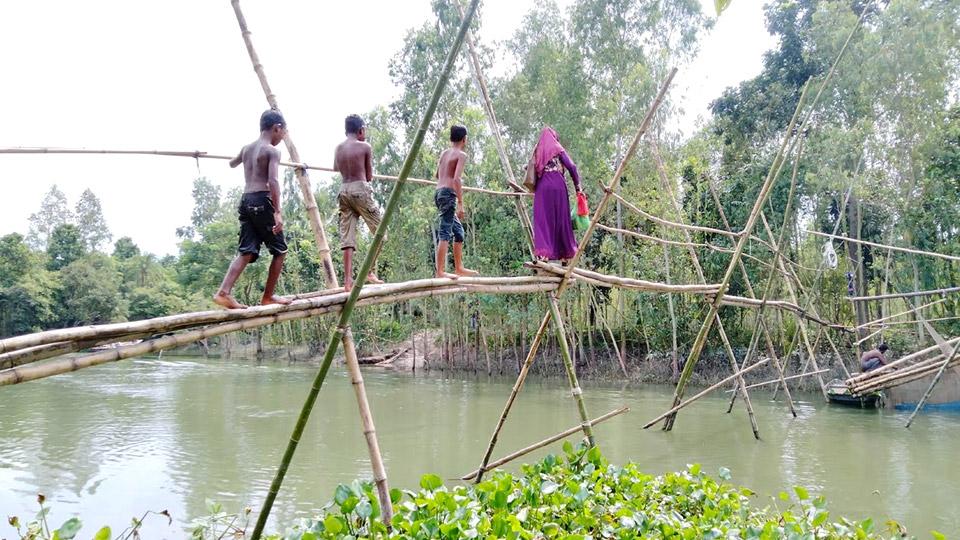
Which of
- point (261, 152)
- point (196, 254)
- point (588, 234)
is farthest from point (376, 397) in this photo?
point (196, 254)

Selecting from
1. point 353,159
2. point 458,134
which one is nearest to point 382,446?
point 458,134

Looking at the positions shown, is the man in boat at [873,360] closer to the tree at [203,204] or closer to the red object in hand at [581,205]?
the red object in hand at [581,205]

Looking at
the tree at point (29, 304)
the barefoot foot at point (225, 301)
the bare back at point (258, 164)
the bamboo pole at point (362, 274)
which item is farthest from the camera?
the tree at point (29, 304)

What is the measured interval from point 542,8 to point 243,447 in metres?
12.4

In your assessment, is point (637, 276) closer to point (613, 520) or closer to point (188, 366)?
point (613, 520)

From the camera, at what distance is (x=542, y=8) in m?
16.0

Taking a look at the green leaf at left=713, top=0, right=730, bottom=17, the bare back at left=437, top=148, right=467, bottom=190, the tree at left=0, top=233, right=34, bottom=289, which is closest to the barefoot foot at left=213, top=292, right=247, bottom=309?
the bare back at left=437, top=148, right=467, bottom=190

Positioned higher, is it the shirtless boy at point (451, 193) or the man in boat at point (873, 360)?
the shirtless boy at point (451, 193)

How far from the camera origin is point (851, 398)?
36.1ft

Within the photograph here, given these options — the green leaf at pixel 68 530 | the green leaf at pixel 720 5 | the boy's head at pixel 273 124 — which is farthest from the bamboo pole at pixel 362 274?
the green leaf at pixel 720 5

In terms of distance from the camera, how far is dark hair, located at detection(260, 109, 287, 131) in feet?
11.4

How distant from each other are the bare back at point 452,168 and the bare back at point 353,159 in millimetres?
645

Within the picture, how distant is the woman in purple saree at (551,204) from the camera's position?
512 cm

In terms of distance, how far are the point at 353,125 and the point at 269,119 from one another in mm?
779
